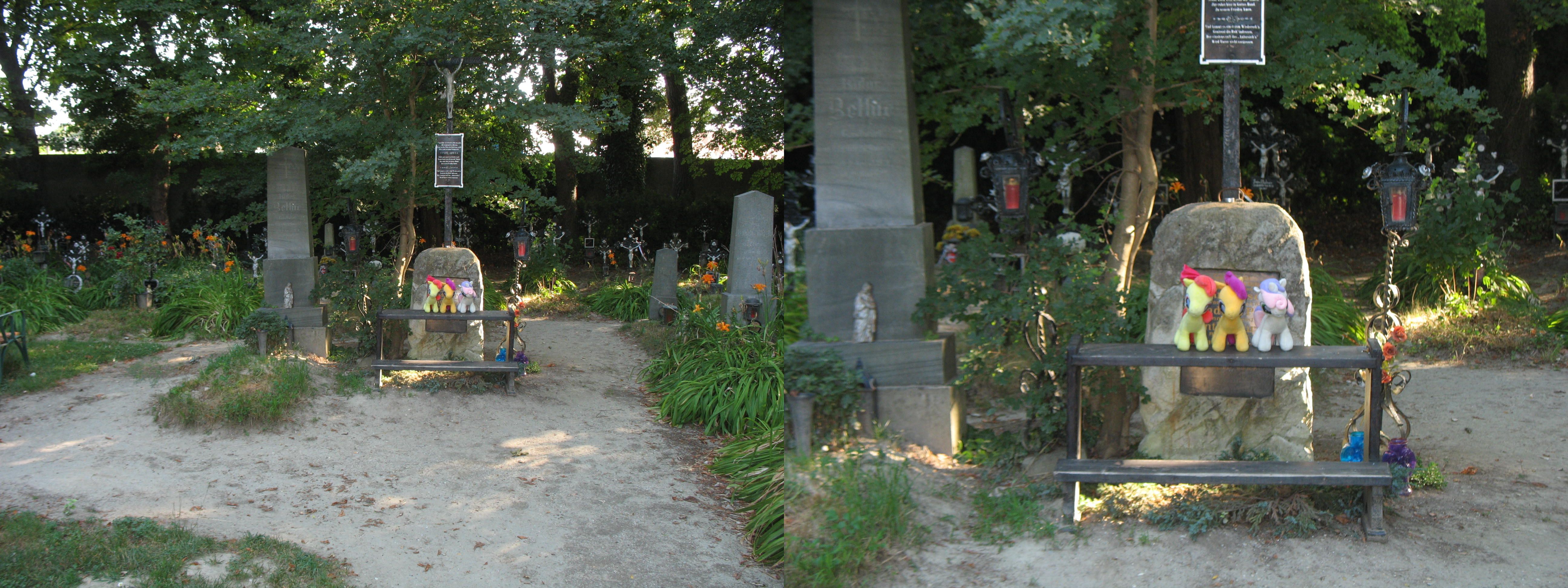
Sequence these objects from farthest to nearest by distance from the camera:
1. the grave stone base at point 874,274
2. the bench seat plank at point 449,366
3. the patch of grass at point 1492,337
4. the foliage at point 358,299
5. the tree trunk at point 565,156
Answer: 1. the tree trunk at point 565,156
2. the foliage at point 358,299
3. the patch of grass at point 1492,337
4. the bench seat plank at point 449,366
5. the grave stone base at point 874,274

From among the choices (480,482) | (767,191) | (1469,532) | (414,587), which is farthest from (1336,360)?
(767,191)

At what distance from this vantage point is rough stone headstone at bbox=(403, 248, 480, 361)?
8.90 metres

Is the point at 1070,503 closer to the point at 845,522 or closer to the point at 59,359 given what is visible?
the point at 845,522

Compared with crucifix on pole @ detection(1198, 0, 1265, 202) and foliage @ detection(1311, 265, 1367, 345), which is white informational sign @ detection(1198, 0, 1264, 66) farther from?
foliage @ detection(1311, 265, 1367, 345)

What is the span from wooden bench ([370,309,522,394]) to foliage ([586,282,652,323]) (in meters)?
5.03

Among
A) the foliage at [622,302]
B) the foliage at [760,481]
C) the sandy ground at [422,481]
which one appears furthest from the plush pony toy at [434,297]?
the foliage at [622,302]

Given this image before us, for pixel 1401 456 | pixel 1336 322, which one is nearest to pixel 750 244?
pixel 1336 322

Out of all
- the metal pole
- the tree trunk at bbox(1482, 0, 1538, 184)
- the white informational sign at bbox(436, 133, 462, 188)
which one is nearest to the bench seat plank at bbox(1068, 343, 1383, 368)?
the metal pole

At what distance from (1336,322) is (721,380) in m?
5.40

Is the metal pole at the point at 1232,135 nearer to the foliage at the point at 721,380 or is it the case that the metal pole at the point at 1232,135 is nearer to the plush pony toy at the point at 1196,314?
the plush pony toy at the point at 1196,314

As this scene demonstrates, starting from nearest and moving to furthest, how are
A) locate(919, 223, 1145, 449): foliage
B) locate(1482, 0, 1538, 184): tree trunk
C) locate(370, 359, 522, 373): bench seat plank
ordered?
1. locate(919, 223, 1145, 449): foliage
2. locate(370, 359, 522, 373): bench seat plank
3. locate(1482, 0, 1538, 184): tree trunk

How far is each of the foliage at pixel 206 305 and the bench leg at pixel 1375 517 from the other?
9285mm

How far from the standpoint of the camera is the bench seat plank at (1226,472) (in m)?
4.34

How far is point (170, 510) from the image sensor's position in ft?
17.7
